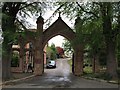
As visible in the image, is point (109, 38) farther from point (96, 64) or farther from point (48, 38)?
point (48, 38)

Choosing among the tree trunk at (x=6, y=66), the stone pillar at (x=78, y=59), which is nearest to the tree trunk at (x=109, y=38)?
the tree trunk at (x=6, y=66)

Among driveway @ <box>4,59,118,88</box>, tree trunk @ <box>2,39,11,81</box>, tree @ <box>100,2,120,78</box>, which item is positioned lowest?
driveway @ <box>4,59,118,88</box>

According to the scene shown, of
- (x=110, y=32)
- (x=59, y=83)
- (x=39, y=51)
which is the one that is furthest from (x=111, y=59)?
(x=39, y=51)

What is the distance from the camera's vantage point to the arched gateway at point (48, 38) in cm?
4103

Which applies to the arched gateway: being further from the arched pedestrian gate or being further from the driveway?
the driveway

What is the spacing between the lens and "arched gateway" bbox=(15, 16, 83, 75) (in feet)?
135

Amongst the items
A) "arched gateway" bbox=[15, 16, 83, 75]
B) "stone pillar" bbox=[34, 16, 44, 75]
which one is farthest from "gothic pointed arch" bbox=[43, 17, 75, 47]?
"stone pillar" bbox=[34, 16, 44, 75]

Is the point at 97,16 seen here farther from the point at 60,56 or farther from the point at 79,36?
the point at 60,56

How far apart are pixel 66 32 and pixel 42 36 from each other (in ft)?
11.2

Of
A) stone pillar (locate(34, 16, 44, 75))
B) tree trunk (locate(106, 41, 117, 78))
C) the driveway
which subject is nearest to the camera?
the driveway

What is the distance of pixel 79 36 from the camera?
31281mm

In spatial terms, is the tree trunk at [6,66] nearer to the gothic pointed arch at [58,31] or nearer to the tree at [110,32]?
the tree at [110,32]

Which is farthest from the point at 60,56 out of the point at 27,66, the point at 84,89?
the point at 84,89

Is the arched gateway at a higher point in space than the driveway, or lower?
higher
